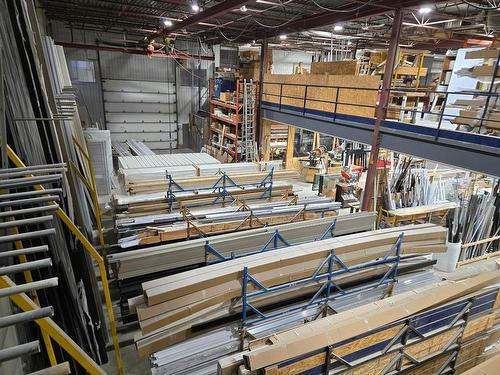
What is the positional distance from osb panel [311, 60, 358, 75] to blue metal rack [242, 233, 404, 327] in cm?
627

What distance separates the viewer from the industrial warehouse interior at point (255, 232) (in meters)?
2.93

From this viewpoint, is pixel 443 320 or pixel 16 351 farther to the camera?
pixel 443 320

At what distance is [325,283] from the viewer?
4543 mm

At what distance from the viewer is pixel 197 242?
4.96 metres

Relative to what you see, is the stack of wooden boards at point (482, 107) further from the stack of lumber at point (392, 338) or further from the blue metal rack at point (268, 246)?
the blue metal rack at point (268, 246)

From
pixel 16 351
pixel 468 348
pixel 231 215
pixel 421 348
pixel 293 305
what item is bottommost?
pixel 468 348

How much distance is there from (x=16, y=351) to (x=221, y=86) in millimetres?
14147

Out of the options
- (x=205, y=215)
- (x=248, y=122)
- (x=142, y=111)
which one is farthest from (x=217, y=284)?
(x=142, y=111)

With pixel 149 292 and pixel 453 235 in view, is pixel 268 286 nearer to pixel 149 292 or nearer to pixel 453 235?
pixel 149 292

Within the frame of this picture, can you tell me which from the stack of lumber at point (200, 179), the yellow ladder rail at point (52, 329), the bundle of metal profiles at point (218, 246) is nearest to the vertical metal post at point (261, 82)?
the stack of lumber at point (200, 179)

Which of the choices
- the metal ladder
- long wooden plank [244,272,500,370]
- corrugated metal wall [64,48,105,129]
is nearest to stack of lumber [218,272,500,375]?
long wooden plank [244,272,500,370]

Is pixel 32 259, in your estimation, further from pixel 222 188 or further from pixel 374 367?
pixel 222 188

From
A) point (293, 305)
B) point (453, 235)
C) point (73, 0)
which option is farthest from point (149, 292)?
point (73, 0)

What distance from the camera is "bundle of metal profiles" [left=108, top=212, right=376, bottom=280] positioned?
453 centimetres
